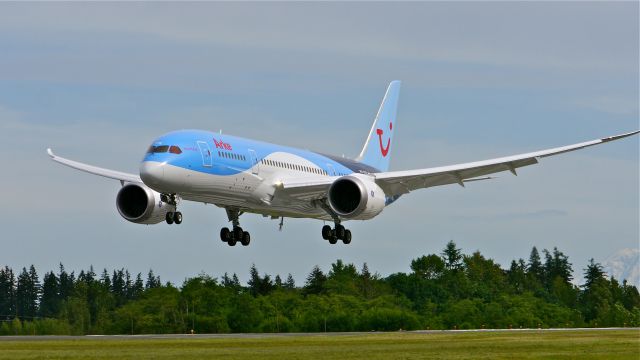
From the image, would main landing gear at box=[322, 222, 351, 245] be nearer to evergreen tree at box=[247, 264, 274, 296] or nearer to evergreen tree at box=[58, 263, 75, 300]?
evergreen tree at box=[247, 264, 274, 296]

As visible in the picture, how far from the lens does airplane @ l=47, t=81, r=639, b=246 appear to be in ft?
183

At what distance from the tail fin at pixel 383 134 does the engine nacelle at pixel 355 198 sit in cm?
1732

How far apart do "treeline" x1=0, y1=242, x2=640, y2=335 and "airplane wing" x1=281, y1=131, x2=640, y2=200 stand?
28.8 m

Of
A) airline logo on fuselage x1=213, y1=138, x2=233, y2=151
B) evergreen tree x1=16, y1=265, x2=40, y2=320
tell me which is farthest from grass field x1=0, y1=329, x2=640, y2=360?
evergreen tree x1=16, y1=265, x2=40, y2=320

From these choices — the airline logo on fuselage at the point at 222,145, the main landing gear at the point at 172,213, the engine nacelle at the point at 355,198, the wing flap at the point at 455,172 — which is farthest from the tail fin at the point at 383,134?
the main landing gear at the point at 172,213

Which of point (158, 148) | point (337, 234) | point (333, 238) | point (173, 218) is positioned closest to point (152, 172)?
point (158, 148)

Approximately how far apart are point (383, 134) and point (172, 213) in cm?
3029

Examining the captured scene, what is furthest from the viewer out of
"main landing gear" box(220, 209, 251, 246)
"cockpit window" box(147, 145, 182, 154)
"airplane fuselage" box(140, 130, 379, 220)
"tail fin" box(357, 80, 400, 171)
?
"tail fin" box(357, 80, 400, 171)

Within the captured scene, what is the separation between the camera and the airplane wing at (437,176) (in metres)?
62.6

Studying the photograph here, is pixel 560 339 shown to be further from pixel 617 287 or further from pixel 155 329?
pixel 617 287

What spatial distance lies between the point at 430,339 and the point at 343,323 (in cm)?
2928

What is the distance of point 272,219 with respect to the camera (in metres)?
67.6

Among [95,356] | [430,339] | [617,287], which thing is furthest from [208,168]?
[617,287]

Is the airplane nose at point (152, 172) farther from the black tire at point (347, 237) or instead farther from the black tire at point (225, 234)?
the black tire at point (347, 237)
